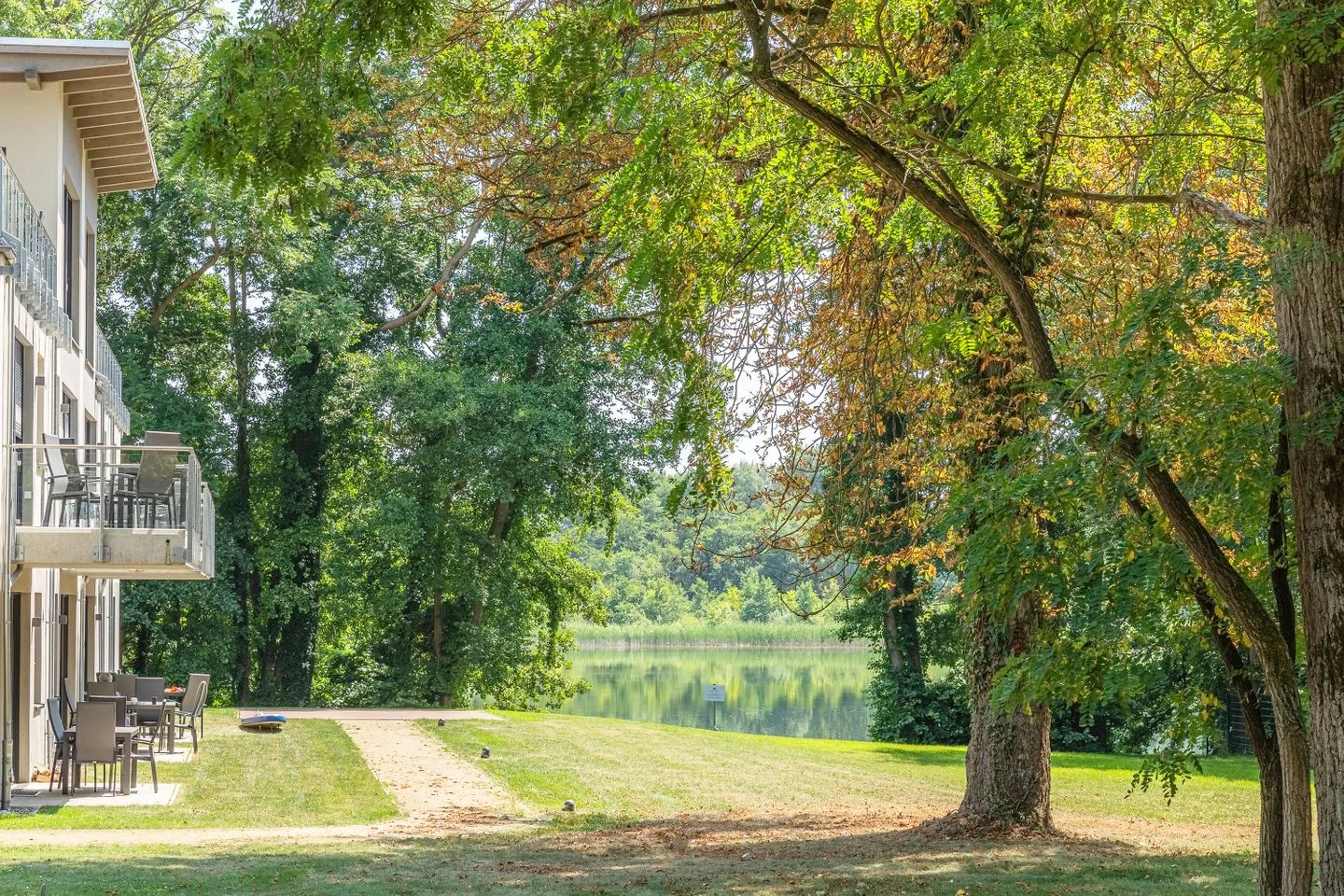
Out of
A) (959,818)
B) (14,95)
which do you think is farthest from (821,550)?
(14,95)

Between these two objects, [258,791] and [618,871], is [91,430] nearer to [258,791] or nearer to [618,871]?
[258,791]

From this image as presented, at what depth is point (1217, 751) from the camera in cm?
2633

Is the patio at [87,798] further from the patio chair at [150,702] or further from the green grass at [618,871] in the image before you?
the green grass at [618,871]

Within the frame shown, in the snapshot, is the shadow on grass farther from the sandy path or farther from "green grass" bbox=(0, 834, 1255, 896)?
the sandy path

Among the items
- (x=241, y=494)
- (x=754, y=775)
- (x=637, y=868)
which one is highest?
(x=241, y=494)

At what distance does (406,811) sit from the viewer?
16.1 m

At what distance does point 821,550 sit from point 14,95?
12906 mm

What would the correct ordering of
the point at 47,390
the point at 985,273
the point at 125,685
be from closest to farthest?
the point at 985,273
the point at 47,390
the point at 125,685

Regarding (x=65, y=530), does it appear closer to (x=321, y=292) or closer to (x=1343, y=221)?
(x=1343, y=221)

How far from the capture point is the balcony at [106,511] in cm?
1546

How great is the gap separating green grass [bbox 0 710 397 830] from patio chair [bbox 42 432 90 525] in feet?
11.1

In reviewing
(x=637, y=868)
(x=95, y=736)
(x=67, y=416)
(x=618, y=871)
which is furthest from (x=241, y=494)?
(x=618, y=871)

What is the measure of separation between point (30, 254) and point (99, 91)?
14.1ft

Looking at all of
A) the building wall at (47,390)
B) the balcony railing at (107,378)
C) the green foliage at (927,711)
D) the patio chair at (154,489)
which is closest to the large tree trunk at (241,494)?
the balcony railing at (107,378)
